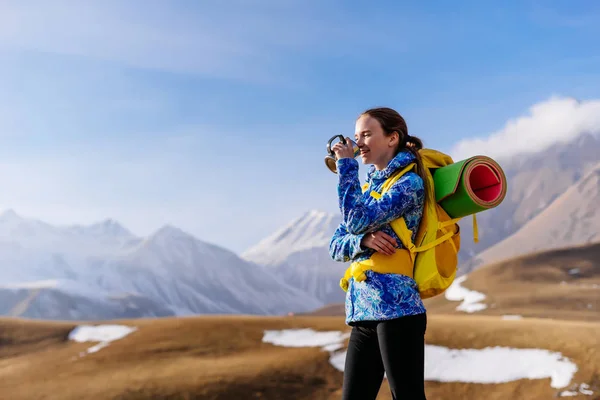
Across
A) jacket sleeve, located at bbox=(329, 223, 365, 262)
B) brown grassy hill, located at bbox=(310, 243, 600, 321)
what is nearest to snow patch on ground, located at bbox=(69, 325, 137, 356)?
jacket sleeve, located at bbox=(329, 223, 365, 262)

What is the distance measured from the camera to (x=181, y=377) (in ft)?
72.1

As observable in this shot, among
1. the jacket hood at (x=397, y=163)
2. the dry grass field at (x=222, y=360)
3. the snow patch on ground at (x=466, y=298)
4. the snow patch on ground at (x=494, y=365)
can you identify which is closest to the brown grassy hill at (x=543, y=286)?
the snow patch on ground at (x=466, y=298)

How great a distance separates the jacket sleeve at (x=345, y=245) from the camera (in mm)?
3814

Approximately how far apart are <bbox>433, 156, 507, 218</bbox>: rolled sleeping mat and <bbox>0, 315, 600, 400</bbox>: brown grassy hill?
17.0 meters

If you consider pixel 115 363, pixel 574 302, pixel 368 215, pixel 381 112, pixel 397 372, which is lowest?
pixel 574 302

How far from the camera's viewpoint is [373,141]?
3994 millimetres

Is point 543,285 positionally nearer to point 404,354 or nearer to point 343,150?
point 404,354

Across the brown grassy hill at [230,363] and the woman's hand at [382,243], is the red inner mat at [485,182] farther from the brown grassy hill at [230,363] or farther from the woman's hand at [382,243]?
the brown grassy hill at [230,363]

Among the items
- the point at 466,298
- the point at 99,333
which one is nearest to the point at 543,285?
the point at 466,298

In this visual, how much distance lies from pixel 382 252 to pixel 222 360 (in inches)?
880

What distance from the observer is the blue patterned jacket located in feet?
12.0

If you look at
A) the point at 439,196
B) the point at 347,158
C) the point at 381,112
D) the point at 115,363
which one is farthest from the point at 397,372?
the point at 115,363

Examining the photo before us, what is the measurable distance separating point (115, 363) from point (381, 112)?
25313mm

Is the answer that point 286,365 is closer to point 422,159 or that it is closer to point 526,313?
point 422,159
